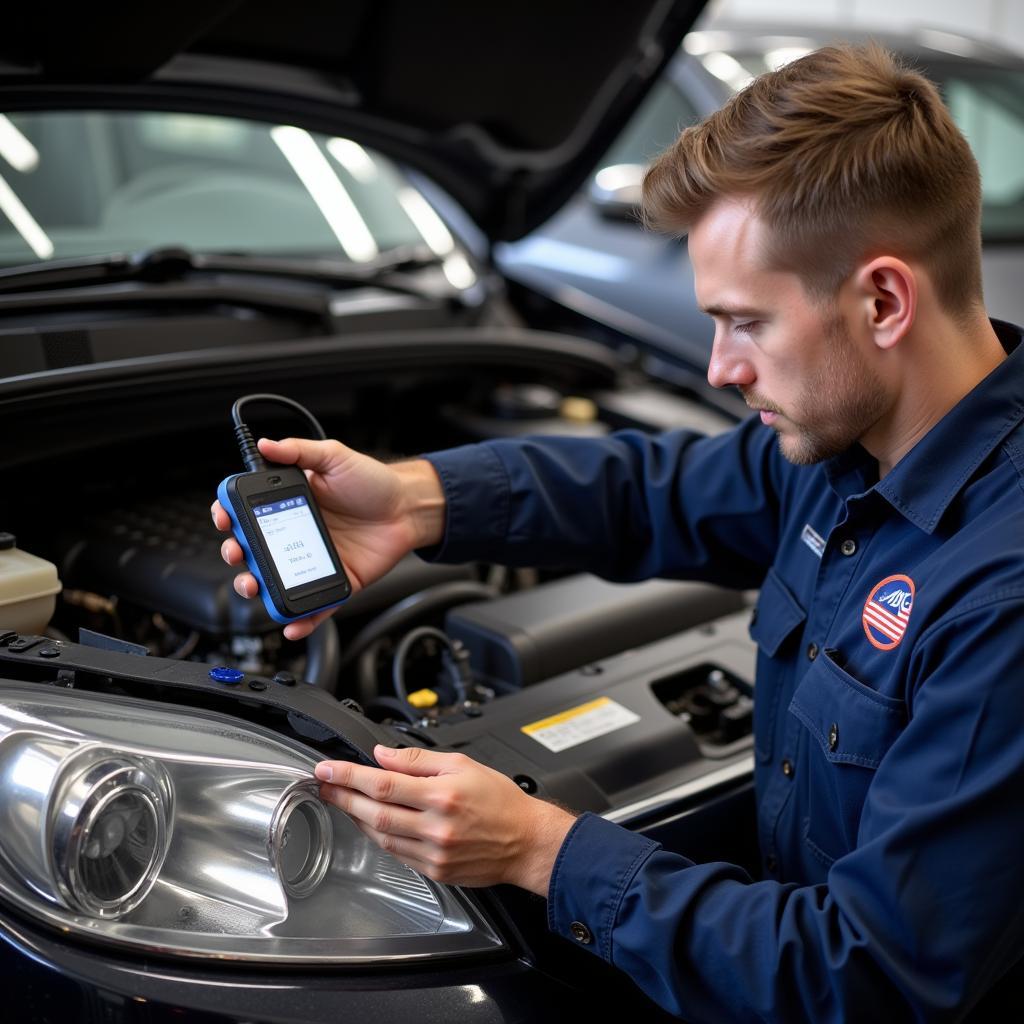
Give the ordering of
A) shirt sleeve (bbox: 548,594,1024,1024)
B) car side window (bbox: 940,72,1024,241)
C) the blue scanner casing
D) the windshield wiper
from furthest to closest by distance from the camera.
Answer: car side window (bbox: 940,72,1024,241)
the windshield wiper
the blue scanner casing
shirt sleeve (bbox: 548,594,1024,1024)

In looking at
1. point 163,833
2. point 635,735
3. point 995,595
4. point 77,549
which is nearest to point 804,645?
point 635,735

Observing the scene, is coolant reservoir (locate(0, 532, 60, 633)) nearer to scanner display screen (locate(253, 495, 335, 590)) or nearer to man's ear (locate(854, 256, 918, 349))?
scanner display screen (locate(253, 495, 335, 590))

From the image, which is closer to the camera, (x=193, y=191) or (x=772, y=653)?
(x=772, y=653)

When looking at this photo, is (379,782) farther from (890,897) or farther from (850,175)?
(850,175)

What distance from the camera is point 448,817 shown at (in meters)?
0.98

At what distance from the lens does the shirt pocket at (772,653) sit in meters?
1.30

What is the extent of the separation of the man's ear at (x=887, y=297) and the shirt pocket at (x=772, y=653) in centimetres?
35

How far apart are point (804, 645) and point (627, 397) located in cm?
96

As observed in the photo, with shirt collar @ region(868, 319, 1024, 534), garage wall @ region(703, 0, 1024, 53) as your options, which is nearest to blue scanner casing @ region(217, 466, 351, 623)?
shirt collar @ region(868, 319, 1024, 534)

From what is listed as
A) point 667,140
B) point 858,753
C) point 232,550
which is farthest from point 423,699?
point 667,140

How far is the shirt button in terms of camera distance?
110cm

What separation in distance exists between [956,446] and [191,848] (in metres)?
0.80

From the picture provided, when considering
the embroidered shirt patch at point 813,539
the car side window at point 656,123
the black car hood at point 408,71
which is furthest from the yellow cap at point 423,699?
the car side window at point 656,123

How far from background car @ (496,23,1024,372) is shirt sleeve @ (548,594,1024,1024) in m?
2.19
